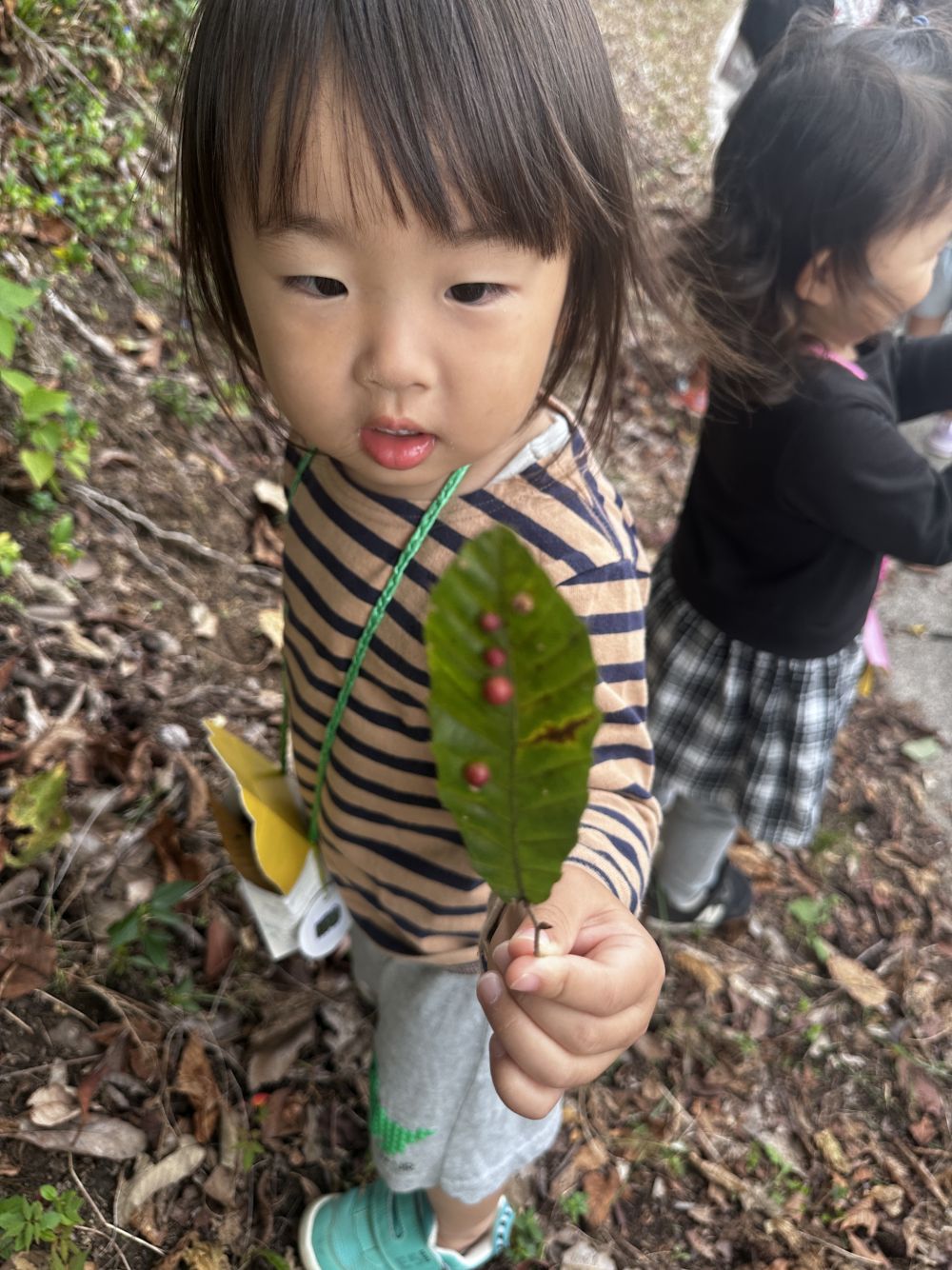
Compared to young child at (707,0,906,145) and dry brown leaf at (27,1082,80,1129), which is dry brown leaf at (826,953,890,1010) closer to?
dry brown leaf at (27,1082,80,1129)

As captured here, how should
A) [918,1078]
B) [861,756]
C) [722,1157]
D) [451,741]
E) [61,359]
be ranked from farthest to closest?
1. [861,756]
2. [61,359]
3. [918,1078]
4. [722,1157]
5. [451,741]

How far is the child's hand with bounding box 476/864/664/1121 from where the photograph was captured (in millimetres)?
784

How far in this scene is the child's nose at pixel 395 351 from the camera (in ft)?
2.90

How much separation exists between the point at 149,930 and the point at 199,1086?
1.01 ft

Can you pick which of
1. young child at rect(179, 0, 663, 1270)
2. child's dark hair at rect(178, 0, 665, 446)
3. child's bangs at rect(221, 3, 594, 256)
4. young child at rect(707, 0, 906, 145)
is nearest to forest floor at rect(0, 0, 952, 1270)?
young child at rect(707, 0, 906, 145)

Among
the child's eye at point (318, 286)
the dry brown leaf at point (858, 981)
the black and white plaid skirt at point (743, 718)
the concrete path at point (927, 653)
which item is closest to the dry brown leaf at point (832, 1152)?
the dry brown leaf at point (858, 981)

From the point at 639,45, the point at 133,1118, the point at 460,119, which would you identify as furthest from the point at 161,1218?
the point at 639,45

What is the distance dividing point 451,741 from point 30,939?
57.2 inches

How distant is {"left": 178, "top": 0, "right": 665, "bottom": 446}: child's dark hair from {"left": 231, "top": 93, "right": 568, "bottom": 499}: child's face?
2 centimetres

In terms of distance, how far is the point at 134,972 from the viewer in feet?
6.08

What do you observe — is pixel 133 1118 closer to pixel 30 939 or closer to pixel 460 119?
pixel 30 939

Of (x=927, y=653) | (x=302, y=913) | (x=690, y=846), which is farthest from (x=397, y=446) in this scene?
(x=927, y=653)

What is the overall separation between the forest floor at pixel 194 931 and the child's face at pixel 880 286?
0.39 m

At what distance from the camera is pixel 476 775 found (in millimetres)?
661
